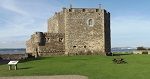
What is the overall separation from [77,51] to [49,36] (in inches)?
206

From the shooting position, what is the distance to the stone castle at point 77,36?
55.7 meters

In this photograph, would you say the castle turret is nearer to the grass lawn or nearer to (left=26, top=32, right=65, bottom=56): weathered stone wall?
(left=26, top=32, right=65, bottom=56): weathered stone wall

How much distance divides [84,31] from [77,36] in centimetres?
143

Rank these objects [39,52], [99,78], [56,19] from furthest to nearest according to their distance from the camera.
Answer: [56,19], [39,52], [99,78]

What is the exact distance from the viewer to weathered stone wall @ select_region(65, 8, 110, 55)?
183 ft

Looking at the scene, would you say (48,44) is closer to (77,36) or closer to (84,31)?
(77,36)

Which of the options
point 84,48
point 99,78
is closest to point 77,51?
point 84,48

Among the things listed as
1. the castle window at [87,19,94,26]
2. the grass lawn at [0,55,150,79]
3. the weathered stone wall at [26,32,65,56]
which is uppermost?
the castle window at [87,19,94,26]

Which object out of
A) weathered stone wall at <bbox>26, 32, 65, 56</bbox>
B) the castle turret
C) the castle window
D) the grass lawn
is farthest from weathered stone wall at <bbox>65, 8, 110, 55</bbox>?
the grass lawn

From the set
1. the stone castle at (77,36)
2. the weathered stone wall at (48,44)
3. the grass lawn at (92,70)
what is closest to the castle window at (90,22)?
the stone castle at (77,36)

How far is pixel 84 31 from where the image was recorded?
184ft

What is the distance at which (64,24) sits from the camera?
5684 cm

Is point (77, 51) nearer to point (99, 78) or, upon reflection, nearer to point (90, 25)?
point (90, 25)

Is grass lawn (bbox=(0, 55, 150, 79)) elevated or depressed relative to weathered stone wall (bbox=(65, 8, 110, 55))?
depressed
